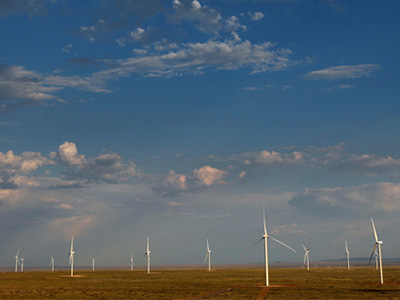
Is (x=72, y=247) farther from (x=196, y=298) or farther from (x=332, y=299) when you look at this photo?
(x=332, y=299)

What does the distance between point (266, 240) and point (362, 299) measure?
25.0 meters

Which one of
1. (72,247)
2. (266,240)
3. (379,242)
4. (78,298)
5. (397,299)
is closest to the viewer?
(397,299)

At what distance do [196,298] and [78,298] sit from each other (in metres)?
19.1

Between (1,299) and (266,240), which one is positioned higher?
(266,240)

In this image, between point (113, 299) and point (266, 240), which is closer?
point (113, 299)

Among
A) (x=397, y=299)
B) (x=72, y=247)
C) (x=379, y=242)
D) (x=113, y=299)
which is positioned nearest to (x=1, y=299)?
(x=113, y=299)

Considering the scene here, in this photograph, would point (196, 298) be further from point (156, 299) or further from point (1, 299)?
point (1, 299)

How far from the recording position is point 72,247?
176 m

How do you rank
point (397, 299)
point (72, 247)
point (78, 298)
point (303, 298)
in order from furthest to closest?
1. point (72, 247)
2. point (78, 298)
3. point (303, 298)
4. point (397, 299)

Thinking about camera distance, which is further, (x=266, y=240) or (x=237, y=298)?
(x=266, y=240)

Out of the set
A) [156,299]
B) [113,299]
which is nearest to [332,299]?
[156,299]

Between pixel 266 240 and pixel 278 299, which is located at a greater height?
pixel 266 240

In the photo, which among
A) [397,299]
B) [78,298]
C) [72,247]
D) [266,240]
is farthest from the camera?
[72,247]

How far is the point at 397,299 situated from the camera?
65562 mm
